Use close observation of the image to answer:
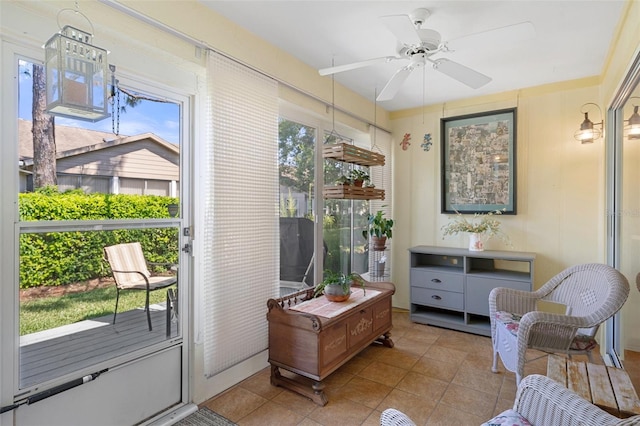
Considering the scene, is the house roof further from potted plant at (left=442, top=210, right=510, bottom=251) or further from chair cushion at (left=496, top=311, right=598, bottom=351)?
potted plant at (left=442, top=210, right=510, bottom=251)

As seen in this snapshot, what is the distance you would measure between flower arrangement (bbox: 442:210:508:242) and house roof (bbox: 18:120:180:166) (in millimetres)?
3282

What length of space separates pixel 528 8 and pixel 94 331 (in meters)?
3.26

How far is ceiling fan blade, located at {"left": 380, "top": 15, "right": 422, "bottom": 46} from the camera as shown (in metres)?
1.70

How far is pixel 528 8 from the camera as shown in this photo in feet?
7.21

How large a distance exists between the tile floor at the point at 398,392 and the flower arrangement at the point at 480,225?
49.1 inches

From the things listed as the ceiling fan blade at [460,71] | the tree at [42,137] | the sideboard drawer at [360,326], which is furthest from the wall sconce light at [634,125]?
the tree at [42,137]

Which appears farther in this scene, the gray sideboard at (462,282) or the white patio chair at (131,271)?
the gray sideboard at (462,282)

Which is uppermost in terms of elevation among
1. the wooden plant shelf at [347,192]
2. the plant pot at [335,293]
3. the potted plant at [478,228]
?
the wooden plant shelf at [347,192]

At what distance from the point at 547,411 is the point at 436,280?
2405 mm

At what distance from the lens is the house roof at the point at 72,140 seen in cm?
158

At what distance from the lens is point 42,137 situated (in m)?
1.64

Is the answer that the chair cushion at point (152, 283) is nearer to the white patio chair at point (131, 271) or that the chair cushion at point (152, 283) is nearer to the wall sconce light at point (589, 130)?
the white patio chair at point (131, 271)

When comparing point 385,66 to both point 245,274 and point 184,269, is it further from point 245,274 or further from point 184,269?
point 184,269

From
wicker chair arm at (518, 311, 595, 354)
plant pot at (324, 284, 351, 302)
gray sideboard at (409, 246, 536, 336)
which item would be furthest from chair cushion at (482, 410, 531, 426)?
gray sideboard at (409, 246, 536, 336)
